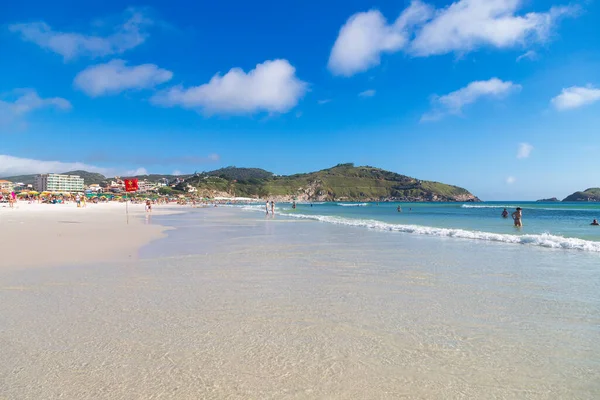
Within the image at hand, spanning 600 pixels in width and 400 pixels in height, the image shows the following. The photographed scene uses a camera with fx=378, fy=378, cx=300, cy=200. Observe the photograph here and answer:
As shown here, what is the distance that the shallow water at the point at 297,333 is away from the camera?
3.51 meters

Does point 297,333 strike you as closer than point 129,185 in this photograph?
Yes

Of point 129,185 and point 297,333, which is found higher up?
point 129,185

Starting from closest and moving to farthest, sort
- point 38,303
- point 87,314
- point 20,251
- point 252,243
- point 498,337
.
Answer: point 498,337
point 87,314
point 38,303
point 20,251
point 252,243

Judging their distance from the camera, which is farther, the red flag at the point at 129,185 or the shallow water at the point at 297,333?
the red flag at the point at 129,185

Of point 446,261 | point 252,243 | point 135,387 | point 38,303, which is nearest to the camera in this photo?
point 135,387

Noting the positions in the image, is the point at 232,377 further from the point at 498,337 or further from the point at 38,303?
the point at 38,303

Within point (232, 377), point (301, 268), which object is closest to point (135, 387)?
point (232, 377)

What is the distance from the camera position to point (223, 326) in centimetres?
508

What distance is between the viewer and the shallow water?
3506 millimetres

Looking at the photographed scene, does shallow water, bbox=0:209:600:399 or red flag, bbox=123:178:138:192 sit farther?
red flag, bbox=123:178:138:192

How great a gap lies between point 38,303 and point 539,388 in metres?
6.94

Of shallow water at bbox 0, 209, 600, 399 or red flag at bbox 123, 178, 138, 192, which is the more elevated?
red flag at bbox 123, 178, 138, 192

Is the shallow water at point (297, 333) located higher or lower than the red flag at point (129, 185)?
lower

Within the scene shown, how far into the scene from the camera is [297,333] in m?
4.88
